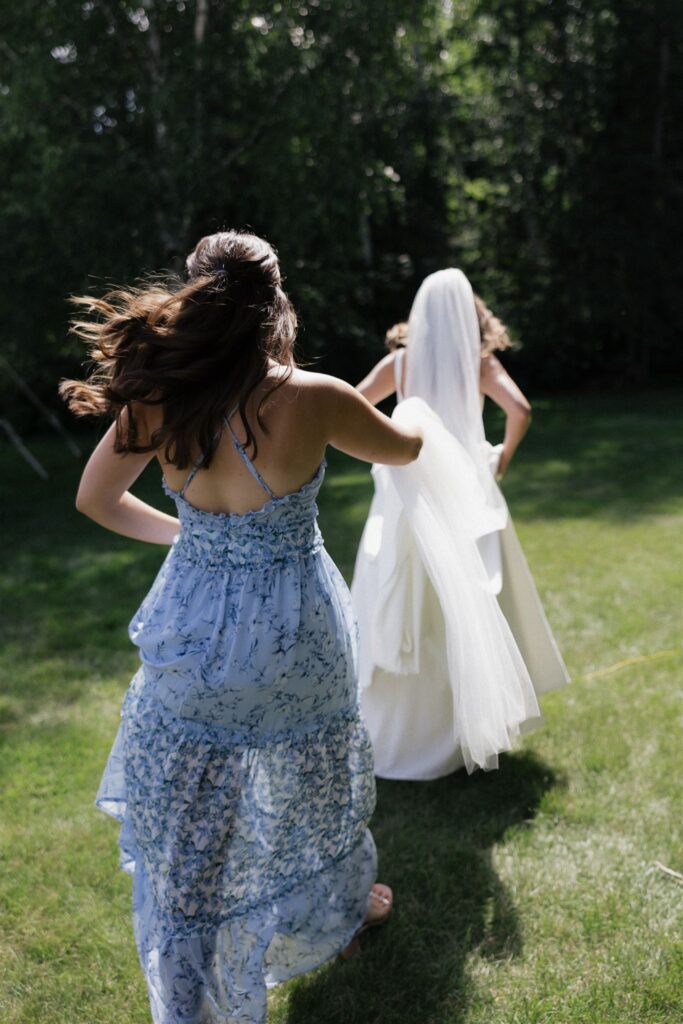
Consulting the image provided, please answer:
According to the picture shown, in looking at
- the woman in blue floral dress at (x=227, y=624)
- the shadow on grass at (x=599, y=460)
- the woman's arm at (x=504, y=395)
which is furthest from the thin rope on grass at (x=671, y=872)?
the shadow on grass at (x=599, y=460)

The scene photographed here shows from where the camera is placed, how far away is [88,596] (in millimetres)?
6734

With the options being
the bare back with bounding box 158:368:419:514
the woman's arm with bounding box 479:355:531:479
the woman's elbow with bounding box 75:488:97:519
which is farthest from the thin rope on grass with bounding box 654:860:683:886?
the woman's elbow with bounding box 75:488:97:519

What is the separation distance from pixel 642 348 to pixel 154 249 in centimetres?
1012

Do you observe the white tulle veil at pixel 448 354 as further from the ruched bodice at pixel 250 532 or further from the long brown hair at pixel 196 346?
the long brown hair at pixel 196 346

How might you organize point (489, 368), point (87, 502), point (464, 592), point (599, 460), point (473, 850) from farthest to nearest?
point (599, 460) → point (489, 368) → point (473, 850) → point (464, 592) → point (87, 502)

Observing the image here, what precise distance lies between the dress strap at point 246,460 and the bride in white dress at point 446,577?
828 millimetres

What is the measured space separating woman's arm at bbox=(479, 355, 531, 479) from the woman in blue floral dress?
1540mm

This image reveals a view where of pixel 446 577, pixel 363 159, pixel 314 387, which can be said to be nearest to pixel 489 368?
pixel 446 577

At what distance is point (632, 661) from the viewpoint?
196 inches

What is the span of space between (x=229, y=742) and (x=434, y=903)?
124 cm

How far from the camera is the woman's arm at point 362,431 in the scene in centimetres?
225

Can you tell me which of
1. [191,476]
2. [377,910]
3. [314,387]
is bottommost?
[377,910]

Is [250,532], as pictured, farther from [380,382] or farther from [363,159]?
[363,159]

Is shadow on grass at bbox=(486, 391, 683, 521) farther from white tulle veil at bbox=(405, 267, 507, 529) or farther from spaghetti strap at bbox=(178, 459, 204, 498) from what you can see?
spaghetti strap at bbox=(178, 459, 204, 498)
